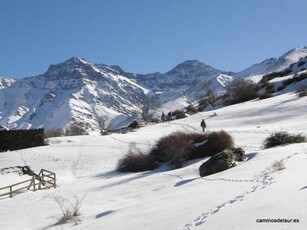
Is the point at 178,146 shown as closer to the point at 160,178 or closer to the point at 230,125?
the point at 160,178

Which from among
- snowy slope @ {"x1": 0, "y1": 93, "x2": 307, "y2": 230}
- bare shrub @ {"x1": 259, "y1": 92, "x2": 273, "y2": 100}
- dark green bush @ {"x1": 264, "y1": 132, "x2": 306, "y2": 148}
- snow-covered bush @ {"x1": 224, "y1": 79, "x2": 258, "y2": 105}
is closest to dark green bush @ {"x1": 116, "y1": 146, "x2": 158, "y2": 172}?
snowy slope @ {"x1": 0, "y1": 93, "x2": 307, "y2": 230}

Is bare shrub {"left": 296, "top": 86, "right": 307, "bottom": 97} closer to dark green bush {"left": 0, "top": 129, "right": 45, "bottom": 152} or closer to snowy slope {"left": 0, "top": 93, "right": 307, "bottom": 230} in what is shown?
snowy slope {"left": 0, "top": 93, "right": 307, "bottom": 230}

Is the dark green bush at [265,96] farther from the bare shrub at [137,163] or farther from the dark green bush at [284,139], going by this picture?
the dark green bush at [284,139]

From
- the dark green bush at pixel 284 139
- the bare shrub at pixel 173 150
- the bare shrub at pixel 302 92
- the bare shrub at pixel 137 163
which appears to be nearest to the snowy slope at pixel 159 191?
the bare shrub at pixel 137 163

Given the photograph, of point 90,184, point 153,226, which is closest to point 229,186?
point 153,226

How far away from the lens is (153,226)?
8617mm

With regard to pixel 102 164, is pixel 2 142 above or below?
above

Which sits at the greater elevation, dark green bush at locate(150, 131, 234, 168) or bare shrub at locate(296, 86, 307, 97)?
bare shrub at locate(296, 86, 307, 97)

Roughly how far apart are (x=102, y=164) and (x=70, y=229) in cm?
2077

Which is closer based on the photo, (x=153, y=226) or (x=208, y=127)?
(x=153, y=226)

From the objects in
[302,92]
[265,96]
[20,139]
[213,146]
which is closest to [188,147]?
[213,146]

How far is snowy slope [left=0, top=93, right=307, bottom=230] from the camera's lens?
8.17 metres

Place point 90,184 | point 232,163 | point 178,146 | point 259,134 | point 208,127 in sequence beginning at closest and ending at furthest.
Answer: point 232,163 → point 90,184 → point 178,146 → point 259,134 → point 208,127

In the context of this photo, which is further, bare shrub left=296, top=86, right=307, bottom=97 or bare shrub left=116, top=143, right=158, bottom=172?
bare shrub left=296, top=86, right=307, bottom=97
